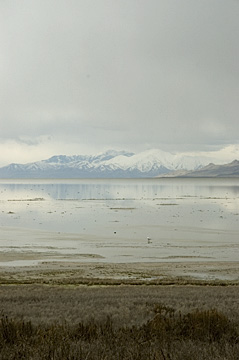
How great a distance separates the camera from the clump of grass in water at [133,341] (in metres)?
5.64

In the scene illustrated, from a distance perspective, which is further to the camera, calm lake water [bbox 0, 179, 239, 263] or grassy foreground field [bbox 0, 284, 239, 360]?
calm lake water [bbox 0, 179, 239, 263]

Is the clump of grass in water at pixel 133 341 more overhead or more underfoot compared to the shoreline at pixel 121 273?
more overhead

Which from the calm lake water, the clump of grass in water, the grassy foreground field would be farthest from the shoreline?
the clump of grass in water

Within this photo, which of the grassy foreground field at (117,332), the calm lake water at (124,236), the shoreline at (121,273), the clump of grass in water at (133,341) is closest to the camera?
the clump of grass in water at (133,341)

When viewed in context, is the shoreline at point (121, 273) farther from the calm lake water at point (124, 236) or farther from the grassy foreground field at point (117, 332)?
the grassy foreground field at point (117, 332)

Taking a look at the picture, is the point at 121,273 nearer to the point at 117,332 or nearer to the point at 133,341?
the point at 117,332

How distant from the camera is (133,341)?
265 inches

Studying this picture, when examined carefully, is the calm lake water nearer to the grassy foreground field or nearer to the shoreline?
the shoreline

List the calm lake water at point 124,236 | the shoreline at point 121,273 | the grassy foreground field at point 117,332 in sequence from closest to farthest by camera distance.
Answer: the grassy foreground field at point 117,332, the shoreline at point 121,273, the calm lake water at point 124,236

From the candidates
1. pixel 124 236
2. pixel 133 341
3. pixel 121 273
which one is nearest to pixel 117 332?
pixel 133 341

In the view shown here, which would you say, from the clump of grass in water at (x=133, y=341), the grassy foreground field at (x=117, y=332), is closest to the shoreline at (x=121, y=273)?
the grassy foreground field at (x=117, y=332)

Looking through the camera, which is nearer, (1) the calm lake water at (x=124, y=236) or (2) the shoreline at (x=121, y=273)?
(2) the shoreline at (x=121, y=273)

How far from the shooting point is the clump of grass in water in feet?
18.5

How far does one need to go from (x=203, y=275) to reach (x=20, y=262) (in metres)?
15.1
